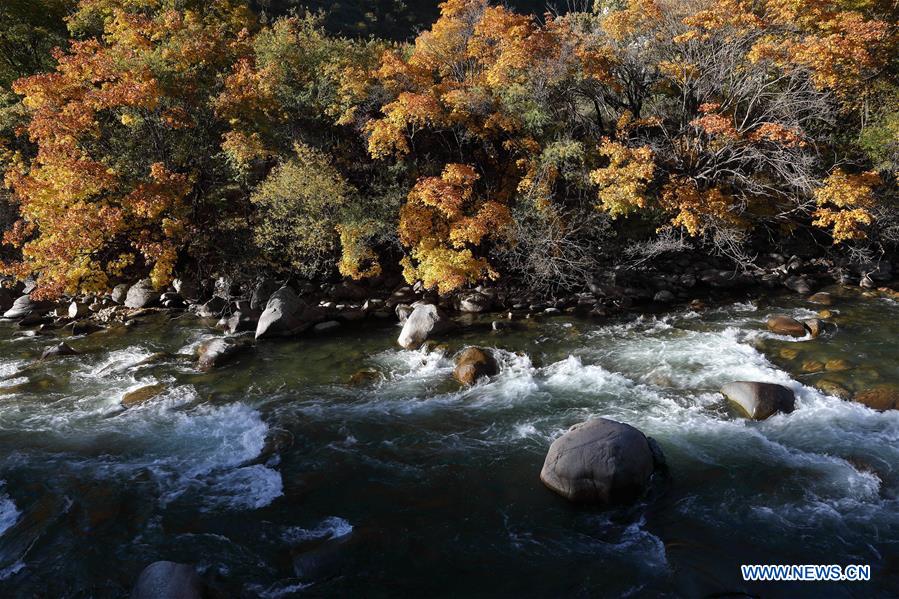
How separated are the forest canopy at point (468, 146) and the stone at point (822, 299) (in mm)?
1906

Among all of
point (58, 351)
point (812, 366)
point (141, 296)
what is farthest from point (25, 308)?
point (812, 366)

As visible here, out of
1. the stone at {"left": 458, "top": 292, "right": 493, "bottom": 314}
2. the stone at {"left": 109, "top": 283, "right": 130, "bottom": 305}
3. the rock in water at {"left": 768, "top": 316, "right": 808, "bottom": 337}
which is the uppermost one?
the stone at {"left": 109, "top": 283, "right": 130, "bottom": 305}

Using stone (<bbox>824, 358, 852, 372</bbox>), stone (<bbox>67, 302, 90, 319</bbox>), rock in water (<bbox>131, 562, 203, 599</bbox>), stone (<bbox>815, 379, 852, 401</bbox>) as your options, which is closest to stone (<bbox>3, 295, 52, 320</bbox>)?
stone (<bbox>67, 302, 90, 319</bbox>)

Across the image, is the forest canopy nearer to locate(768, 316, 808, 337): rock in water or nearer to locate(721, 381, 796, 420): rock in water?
locate(768, 316, 808, 337): rock in water

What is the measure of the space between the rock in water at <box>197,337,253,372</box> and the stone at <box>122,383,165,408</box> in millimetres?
1342

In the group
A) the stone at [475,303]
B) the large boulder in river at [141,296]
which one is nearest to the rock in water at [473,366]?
the stone at [475,303]

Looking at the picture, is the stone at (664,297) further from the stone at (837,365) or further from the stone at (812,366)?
the stone at (837,365)

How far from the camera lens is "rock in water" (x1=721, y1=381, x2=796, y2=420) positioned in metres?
10.0

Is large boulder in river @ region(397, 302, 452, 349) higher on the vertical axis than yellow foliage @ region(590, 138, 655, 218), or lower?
lower

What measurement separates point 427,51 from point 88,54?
452 inches

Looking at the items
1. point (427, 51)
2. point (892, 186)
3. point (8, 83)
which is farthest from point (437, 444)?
point (8, 83)

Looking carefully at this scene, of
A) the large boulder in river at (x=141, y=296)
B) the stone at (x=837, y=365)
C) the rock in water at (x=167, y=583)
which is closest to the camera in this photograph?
the rock in water at (x=167, y=583)

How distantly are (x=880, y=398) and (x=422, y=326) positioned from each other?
32.7ft

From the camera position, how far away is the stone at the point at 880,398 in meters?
10.0
